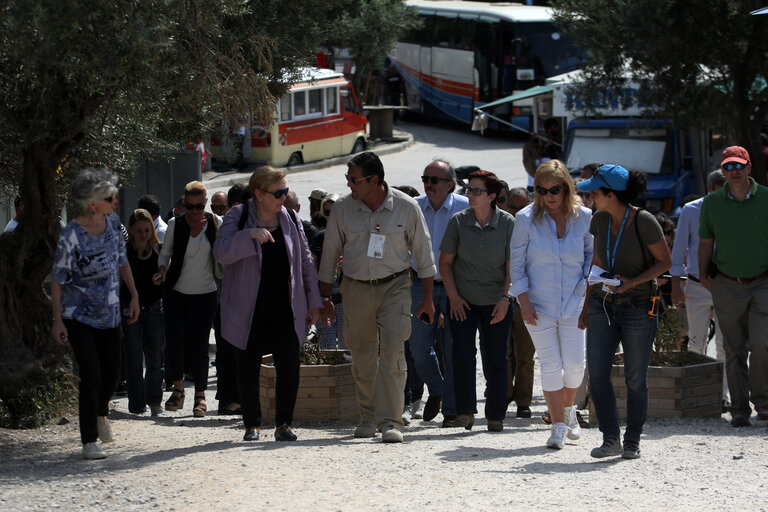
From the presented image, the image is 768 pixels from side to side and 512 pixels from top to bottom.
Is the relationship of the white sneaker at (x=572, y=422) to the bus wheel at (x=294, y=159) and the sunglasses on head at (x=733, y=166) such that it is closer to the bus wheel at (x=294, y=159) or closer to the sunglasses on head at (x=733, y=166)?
the sunglasses on head at (x=733, y=166)

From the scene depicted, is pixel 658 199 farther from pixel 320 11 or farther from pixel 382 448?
pixel 382 448

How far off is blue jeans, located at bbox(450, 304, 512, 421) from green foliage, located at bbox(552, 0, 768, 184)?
9222 mm

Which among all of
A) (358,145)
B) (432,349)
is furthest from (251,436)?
(358,145)

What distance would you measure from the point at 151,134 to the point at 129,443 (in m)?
3.00

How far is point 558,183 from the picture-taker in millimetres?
6844

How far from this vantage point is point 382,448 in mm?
6988

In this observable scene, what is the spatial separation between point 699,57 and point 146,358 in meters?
9.89

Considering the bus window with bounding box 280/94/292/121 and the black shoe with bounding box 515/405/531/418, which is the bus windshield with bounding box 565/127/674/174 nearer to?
the black shoe with bounding box 515/405/531/418

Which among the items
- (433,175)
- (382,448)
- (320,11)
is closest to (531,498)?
(382,448)

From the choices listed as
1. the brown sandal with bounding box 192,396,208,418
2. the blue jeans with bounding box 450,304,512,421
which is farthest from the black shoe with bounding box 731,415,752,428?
the brown sandal with bounding box 192,396,208,418

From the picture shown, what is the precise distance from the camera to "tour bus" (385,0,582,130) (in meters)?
32.2

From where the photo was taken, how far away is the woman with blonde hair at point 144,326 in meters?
8.95

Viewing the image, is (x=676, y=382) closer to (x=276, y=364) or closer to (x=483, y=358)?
(x=483, y=358)

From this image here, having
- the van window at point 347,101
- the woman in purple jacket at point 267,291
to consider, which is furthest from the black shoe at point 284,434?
→ the van window at point 347,101
